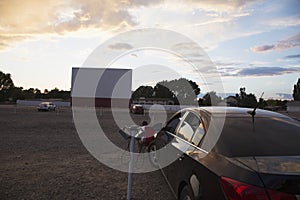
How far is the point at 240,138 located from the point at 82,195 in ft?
8.88

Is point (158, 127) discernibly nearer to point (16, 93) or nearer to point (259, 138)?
point (259, 138)

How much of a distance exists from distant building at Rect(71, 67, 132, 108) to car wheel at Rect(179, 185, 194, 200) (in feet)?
118

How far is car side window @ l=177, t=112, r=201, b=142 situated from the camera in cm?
347

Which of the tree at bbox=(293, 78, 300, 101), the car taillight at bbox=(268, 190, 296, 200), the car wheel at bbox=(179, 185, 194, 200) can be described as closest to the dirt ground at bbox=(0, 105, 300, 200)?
the car wheel at bbox=(179, 185, 194, 200)

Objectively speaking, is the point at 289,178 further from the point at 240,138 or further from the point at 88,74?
the point at 88,74

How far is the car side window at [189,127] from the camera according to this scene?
11.4ft

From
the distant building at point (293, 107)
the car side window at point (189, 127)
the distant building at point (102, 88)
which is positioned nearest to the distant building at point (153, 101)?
the distant building at point (102, 88)

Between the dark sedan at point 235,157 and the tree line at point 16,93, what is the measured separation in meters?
72.5

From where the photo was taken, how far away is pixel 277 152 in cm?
250

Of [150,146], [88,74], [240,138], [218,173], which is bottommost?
[150,146]

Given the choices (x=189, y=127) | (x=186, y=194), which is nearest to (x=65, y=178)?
(x=189, y=127)

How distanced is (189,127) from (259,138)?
1168 mm

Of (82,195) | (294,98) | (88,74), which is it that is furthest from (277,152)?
(294,98)

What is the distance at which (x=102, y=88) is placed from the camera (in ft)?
150
